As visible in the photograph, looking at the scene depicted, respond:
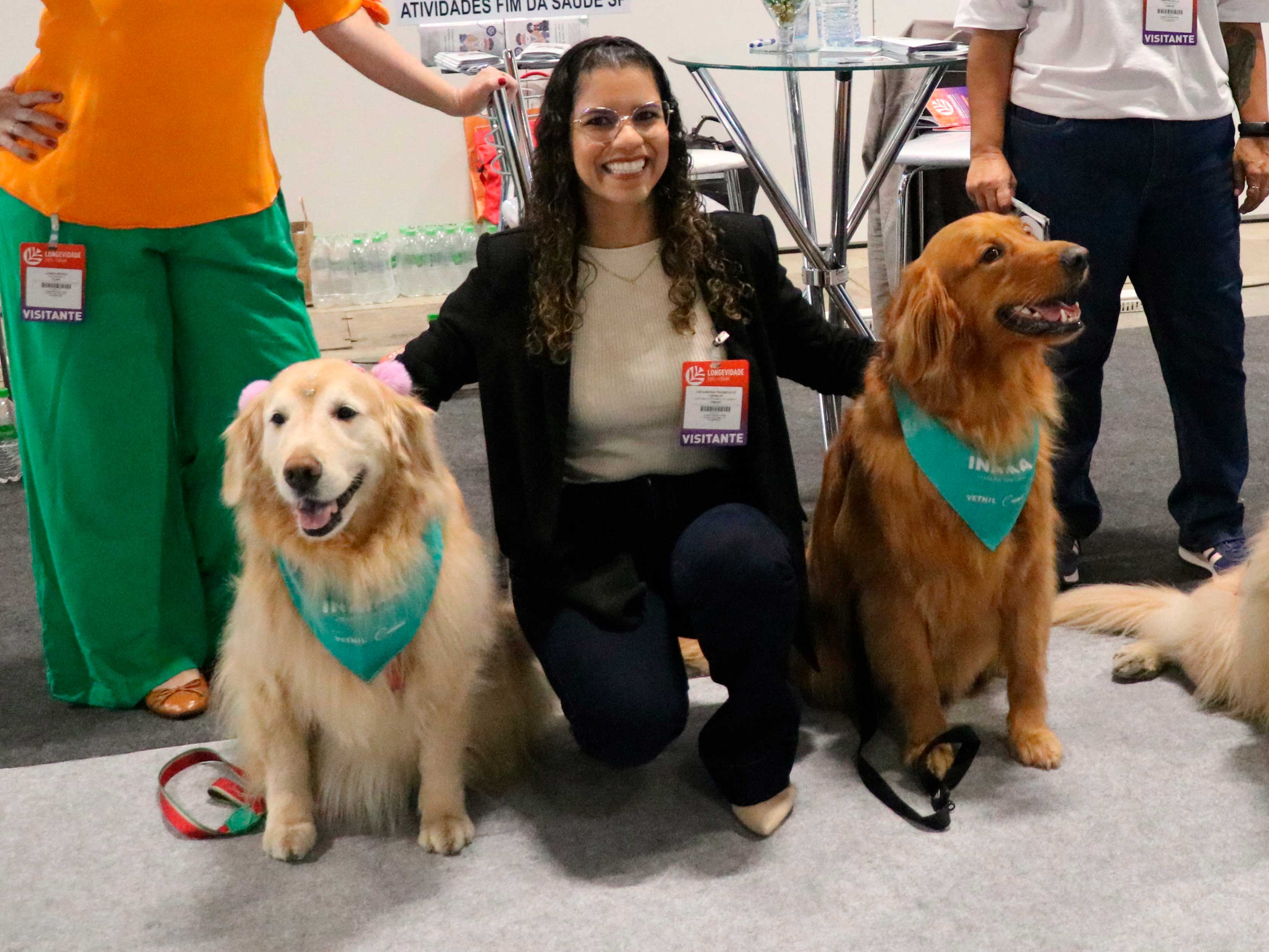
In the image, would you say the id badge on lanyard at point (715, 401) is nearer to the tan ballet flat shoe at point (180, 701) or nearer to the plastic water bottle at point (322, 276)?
the tan ballet flat shoe at point (180, 701)

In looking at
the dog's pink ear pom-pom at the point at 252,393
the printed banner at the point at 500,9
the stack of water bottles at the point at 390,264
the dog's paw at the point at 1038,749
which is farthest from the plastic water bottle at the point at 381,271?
the dog's paw at the point at 1038,749

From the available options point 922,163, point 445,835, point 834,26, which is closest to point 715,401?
point 445,835

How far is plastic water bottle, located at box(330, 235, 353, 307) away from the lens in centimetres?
533

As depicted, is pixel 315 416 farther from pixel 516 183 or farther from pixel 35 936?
pixel 516 183

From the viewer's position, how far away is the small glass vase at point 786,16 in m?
2.95

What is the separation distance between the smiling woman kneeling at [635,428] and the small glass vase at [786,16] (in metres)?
1.17

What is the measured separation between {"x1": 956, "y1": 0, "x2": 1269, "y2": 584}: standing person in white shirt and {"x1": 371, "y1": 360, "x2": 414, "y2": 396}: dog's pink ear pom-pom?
1.30 meters

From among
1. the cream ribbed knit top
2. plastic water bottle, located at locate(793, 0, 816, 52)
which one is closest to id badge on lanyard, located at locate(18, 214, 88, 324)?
the cream ribbed knit top

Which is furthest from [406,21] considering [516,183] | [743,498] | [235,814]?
[235,814]

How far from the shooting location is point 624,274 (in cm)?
195

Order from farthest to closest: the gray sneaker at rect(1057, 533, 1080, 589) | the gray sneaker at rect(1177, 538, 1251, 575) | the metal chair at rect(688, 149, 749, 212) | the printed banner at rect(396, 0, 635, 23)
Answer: the metal chair at rect(688, 149, 749, 212) → the printed banner at rect(396, 0, 635, 23) → the gray sneaker at rect(1057, 533, 1080, 589) → the gray sneaker at rect(1177, 538, 1251, 575)

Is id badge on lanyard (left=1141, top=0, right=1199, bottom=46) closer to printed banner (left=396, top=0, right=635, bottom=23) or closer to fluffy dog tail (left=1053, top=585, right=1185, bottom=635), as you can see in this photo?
fluffy dog tail (left=1053, top=585, right=1185, bottom=635)

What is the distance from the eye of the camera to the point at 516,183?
283 cm

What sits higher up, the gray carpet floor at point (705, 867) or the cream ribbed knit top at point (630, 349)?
the cream ribbed knit top at point (630, 349)
